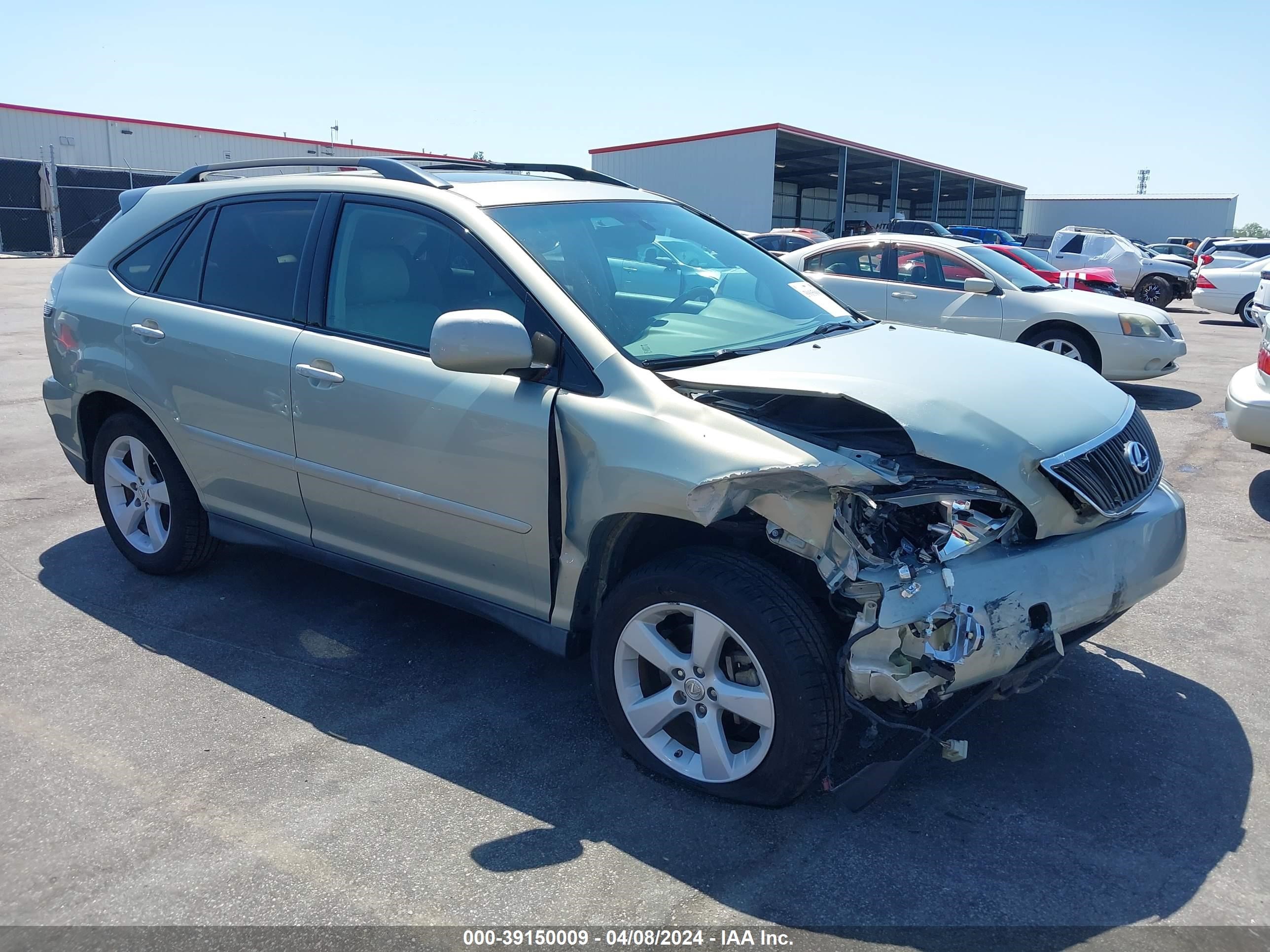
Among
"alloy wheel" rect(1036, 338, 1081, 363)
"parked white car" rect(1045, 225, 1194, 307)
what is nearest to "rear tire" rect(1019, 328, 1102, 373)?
"alloy wheel" rect(1036, 338, 1081, 363)

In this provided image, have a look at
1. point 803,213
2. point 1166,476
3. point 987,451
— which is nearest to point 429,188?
point 987,451

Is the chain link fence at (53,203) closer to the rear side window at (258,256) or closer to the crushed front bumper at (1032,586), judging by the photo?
the rear side window at (258,256)

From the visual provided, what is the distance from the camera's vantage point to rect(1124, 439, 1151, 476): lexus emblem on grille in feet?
10.6

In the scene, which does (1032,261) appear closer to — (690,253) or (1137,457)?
(690,253)

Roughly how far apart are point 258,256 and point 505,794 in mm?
2474

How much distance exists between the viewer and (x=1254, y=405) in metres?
5.89

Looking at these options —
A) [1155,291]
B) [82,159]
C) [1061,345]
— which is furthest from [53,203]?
[1155,291]

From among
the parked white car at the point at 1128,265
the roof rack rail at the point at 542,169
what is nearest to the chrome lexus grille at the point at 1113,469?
the roof rack rail at the point at 542,169

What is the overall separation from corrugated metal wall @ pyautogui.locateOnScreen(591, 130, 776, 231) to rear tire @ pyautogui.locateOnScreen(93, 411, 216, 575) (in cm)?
2961

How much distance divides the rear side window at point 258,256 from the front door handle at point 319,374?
0.29 meters

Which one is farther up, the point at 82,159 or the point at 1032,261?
the point at 82,159

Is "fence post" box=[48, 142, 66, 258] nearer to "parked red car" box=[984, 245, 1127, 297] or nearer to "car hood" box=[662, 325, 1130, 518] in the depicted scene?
"parked red car" box=[984, 245, 1127, 297]

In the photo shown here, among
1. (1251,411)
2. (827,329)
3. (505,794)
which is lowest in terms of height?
(505,794)

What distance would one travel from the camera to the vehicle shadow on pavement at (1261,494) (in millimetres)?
5992
